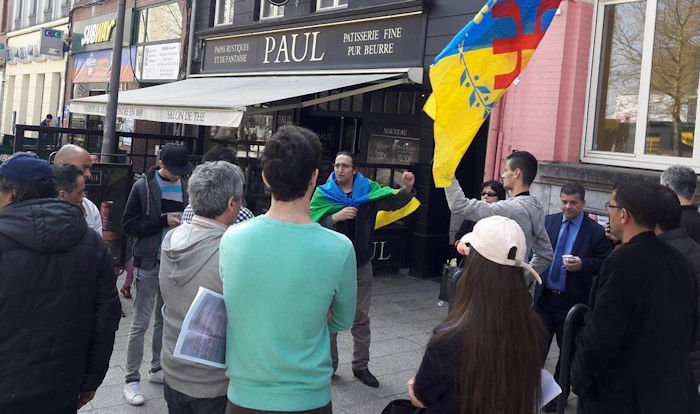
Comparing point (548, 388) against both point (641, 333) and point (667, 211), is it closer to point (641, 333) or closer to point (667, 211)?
point (641, 333)

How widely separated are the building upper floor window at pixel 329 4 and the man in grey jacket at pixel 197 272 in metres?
8.59

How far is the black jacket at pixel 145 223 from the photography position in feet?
16.7

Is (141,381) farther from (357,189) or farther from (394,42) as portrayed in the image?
(394,42)

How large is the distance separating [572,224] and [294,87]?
227 inches

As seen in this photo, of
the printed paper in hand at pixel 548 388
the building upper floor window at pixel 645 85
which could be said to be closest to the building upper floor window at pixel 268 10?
the building upper floor window at pixel 645 85

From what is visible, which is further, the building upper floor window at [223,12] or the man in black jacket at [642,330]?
the building upper floor window at [223,12]

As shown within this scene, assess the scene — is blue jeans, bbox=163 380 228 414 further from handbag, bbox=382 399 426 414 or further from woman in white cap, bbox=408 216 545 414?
woman in white cap, bbox=408 216 545 414

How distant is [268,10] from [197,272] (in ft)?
36.8

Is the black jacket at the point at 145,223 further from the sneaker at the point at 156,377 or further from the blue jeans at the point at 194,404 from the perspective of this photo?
the blue jeans at the point at 194,404

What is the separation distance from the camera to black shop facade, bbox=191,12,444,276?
9.52 m

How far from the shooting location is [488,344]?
217 cm

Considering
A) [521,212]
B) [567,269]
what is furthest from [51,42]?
[521,212]

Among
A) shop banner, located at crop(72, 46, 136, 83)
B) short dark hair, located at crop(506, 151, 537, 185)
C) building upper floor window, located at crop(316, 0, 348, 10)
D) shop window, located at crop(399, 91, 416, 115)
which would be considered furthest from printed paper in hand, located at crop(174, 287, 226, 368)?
shop banner, located at crop(72, 46, 136, 83)

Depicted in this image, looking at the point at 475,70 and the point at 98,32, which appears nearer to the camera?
the point at 475,70
